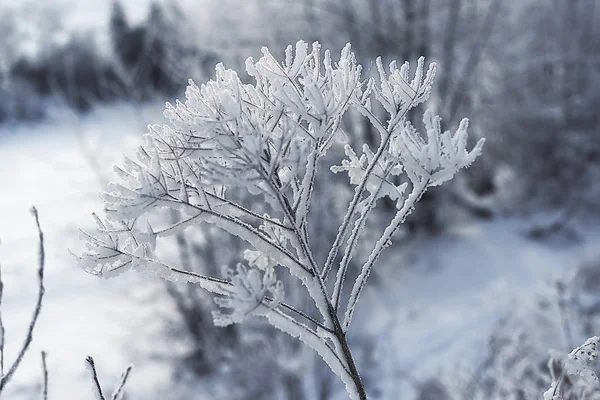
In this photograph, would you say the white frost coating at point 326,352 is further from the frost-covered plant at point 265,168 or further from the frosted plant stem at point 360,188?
the frosted plant stem at point 360,188

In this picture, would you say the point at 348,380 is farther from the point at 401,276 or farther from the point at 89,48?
the point at 89,48

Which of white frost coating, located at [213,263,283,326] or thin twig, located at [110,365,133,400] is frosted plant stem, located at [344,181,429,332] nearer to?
white frost coating, located at [213,263,283,326]

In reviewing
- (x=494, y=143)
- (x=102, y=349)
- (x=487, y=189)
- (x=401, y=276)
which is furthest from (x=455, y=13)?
(x=102, y=349)

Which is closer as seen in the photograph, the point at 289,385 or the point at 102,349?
the point at 289,385

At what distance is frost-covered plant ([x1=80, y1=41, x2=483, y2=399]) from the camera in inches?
55.9

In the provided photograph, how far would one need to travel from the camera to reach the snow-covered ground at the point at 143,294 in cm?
927

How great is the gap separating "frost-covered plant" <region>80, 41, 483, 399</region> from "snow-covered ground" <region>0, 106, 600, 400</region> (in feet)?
25.2

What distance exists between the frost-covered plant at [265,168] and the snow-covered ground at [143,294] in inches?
302

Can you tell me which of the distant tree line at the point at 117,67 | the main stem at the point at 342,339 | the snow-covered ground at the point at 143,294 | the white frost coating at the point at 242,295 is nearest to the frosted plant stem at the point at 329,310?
the main stem at the point at 342,339

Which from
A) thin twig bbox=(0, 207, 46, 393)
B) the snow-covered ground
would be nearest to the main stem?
thin twig bbox=(0, 207, 46, 393)

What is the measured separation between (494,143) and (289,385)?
30.3ft

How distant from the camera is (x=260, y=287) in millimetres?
1286

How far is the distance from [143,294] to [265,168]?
33.3 ft

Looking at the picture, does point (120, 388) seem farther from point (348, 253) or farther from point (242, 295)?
point (348, 253)
